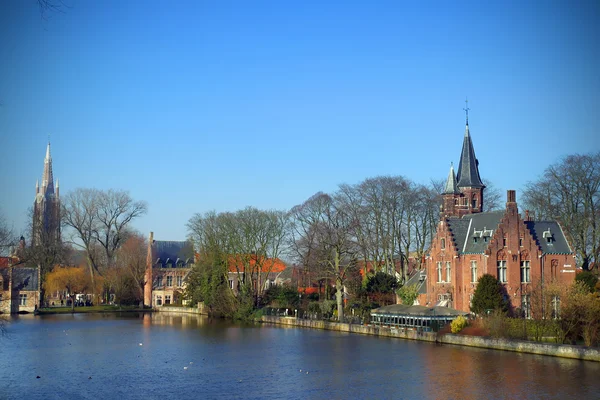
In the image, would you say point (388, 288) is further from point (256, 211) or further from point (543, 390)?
point (543, 390)

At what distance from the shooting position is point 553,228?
156 ft

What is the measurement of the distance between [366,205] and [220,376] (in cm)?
3318

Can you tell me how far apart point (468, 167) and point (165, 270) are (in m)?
47.3

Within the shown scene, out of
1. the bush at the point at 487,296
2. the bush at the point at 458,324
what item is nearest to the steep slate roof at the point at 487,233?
the bush at the point at 487,296

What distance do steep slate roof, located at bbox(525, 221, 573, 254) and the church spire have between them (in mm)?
6549

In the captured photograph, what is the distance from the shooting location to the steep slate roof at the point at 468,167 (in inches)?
2068

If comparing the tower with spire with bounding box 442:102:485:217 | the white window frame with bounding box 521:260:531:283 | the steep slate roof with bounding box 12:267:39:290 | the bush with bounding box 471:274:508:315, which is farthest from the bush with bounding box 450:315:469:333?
the steep slate roof with bounding box 12:267:39:290

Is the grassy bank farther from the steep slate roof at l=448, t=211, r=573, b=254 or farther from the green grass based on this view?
the steep slate roof at l=448, t=211, r=573, b=254

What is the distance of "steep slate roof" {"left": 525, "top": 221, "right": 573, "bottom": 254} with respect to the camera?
46094mm

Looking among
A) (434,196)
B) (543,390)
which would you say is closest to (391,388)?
(543,390)

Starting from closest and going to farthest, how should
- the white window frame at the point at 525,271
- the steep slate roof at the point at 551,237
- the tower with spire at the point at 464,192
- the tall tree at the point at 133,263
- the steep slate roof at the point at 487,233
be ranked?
1. the white window frame at the point at 525,271
2. the steep slate roof at the point at 487,233
3. the steep slate roof at the point at 551,237
4. the tower with spire at the point at 464,192
5. the tall tree at the point at 133,263

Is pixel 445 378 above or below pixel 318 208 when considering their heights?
below

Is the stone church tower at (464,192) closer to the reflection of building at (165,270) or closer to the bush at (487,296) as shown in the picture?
the bush at (487,296)

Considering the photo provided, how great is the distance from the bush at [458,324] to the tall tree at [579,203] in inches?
605
